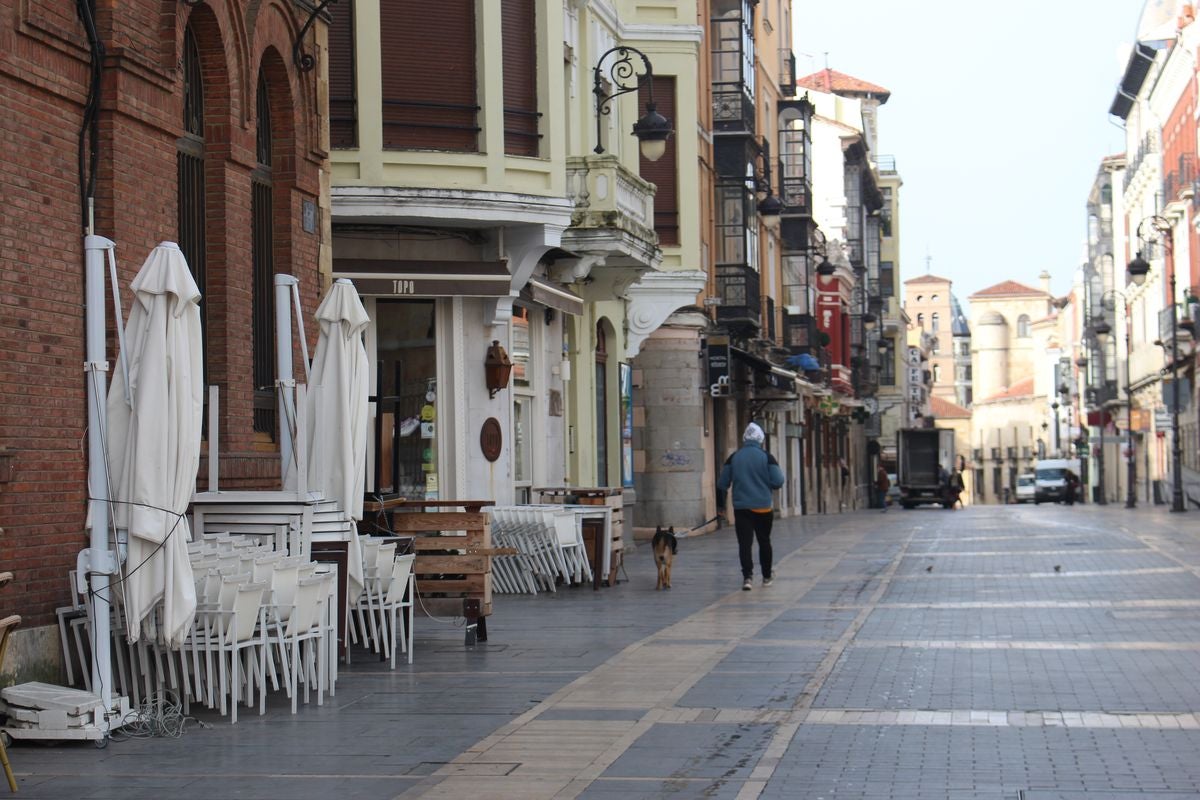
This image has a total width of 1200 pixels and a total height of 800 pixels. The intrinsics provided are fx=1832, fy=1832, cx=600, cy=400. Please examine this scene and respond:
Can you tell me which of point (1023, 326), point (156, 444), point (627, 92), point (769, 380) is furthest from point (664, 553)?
point (1023, 326)

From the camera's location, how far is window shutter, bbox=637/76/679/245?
3203 centimetres

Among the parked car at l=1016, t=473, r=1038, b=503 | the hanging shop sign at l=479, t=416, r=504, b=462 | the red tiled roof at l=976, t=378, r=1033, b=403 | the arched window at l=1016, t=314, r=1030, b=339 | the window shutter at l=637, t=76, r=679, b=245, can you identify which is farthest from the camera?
the arched window at l=1016, t=314, r=1030, b=339

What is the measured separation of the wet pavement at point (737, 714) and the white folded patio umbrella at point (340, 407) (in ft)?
4.33

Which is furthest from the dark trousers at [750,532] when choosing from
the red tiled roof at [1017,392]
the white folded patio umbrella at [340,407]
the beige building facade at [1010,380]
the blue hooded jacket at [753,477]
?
the red tiled roof at [1017,392]

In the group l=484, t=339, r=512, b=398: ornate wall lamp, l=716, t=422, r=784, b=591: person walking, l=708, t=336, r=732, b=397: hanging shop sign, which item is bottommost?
l=716, t=422, r=784, b=591: person walking

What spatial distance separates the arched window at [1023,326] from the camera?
171 m

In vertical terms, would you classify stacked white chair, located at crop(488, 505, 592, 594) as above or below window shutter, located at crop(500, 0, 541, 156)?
below

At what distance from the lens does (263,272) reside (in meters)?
16.1

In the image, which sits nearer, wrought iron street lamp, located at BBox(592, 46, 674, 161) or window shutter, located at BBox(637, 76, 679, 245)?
wrought iron street lamp, located at BBox(592, 46, 674, 161)

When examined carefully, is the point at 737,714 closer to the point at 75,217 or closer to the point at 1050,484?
the point at 75,217

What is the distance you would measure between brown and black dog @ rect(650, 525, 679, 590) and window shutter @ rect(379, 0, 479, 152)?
5011mm

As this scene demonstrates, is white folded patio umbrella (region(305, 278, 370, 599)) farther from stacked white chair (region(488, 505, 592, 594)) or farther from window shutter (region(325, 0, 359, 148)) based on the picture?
window shutter (region(325, 0, 359, 148))

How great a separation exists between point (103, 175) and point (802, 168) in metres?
40.0

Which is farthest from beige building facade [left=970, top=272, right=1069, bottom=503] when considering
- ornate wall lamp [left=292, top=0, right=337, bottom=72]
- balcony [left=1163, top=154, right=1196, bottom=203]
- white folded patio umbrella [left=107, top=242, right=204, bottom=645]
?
white folded patio umbrella [left=107, top=242, right=204, bottom=645]
